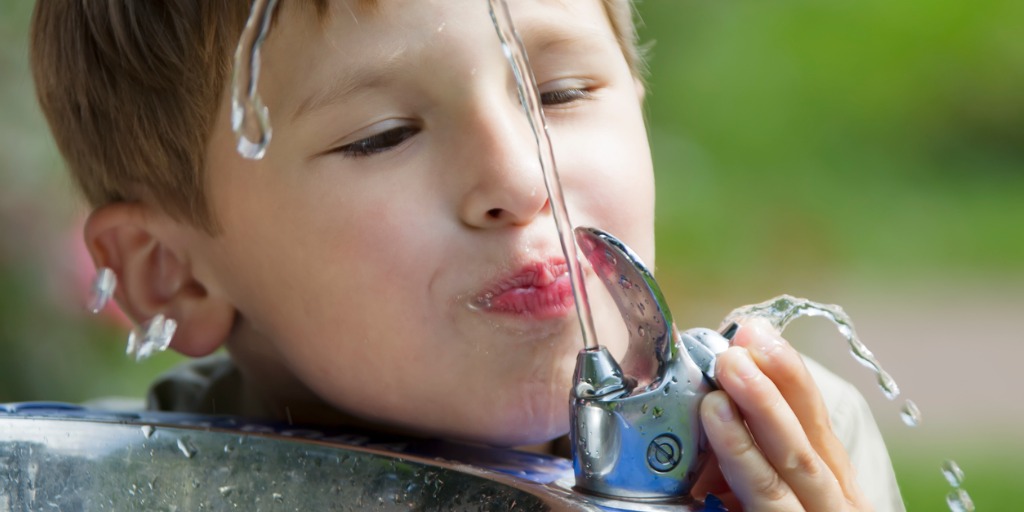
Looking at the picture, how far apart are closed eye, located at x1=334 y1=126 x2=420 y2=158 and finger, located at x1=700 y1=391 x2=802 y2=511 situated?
334 millimetres

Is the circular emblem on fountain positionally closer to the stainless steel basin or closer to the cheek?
the stainless steel basin

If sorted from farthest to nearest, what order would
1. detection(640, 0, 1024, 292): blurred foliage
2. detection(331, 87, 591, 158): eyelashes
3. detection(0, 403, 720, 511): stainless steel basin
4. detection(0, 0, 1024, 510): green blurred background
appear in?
detection(640, 0, 1024, 292): blurred foliage, detection(0, 0, 1024, 510): green blurred background, detection(331, 87, 591, 158): eyelashes, detection(0, 403, 720, 511): stainless steel basin

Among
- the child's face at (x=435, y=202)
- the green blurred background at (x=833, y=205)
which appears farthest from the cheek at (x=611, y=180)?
the green blurred background at (x=833, y=205)

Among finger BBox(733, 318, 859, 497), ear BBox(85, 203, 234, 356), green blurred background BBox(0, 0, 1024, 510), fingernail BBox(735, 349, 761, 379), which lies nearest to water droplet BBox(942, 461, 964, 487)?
finger BBox(733, 318, 859, 497)

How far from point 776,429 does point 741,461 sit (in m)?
0.03

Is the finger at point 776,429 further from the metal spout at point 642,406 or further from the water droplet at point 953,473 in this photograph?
the water droplet at point 953,473

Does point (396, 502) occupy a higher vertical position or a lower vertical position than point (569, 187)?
lower

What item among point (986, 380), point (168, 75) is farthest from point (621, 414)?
point (986, 380)

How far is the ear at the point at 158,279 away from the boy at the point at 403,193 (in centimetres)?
1

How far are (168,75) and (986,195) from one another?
3.23 meters

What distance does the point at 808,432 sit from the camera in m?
0.76

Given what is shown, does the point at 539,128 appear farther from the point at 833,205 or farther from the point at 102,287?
the point at 833,205

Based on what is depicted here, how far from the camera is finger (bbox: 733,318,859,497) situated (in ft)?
2.44

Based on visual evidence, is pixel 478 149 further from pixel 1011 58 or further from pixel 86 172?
pixel 1011 58
